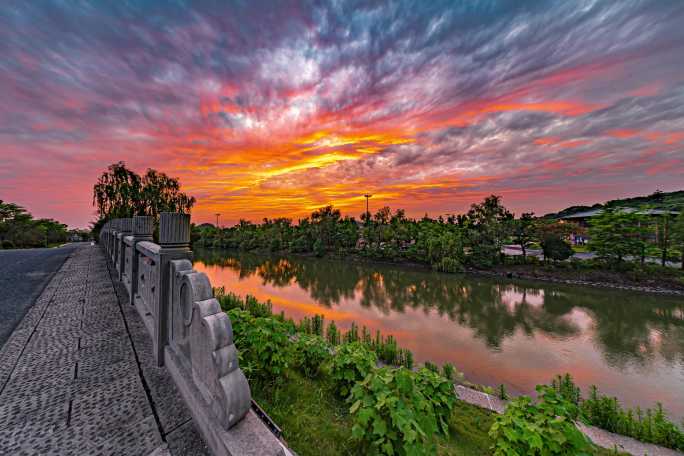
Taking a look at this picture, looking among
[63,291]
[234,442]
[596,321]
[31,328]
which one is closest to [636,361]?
[596,321]

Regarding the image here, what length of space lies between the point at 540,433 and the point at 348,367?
2303 mm

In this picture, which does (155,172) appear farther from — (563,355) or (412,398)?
(563,355)

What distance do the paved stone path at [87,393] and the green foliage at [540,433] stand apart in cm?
270

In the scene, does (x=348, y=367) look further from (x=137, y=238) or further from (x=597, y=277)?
(x=597, y=277)

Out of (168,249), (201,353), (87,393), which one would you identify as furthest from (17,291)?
(201,353)

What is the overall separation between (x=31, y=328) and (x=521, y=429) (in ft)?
24.2

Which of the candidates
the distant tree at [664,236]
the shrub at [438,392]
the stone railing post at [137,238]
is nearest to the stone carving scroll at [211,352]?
the shrub at [438,392]

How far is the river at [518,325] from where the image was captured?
720cm

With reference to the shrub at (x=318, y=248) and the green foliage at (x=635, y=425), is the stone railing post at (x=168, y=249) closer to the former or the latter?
the green foliage at (x=635, y=425)

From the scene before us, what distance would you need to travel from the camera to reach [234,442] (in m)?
1.85

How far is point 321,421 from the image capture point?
3.21 metres

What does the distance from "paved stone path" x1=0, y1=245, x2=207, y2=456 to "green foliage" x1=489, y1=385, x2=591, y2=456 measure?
106 inches

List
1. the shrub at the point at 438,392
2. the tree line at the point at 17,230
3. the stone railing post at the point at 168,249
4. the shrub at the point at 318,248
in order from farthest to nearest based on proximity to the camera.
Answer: the shrub at the point at 318,248
the tree line at the point at 17,230
the shrub at the point at 438,392
the stone railing post at the point at 168,249

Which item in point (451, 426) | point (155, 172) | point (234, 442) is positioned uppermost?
point (155, 172)
